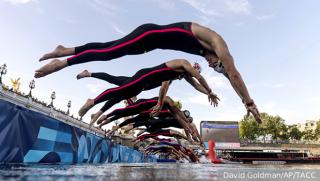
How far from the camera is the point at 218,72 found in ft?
15.5

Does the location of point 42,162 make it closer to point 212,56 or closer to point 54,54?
point 54,54

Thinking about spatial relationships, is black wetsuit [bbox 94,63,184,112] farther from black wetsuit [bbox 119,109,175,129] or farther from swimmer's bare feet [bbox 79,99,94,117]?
black wetsuit [bbox 119,109,175,129]

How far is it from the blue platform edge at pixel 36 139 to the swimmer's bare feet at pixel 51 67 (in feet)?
2.65

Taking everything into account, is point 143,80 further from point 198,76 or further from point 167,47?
point 167,47

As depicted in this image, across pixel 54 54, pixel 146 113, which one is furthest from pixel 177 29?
pixel 146 113

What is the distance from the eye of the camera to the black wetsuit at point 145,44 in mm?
4902

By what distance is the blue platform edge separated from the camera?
4832mm

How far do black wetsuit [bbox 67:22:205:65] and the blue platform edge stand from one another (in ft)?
4.92

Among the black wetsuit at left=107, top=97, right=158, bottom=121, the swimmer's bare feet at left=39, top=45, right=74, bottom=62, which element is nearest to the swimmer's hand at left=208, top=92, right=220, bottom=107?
the swimmer's bare feet at left=39, top=45, right=74, bottom=62

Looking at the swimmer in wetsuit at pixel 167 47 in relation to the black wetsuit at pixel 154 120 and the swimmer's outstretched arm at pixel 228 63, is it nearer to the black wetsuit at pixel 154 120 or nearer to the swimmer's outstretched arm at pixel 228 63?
the swimmer's outstretched arm at pixel 228 63

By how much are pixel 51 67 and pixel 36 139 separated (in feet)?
5.47

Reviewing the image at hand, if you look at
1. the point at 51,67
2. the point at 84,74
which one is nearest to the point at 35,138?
the point at 51,67

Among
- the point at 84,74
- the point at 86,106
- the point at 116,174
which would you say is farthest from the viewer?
the point at 86,106

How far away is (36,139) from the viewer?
573 centimetres
